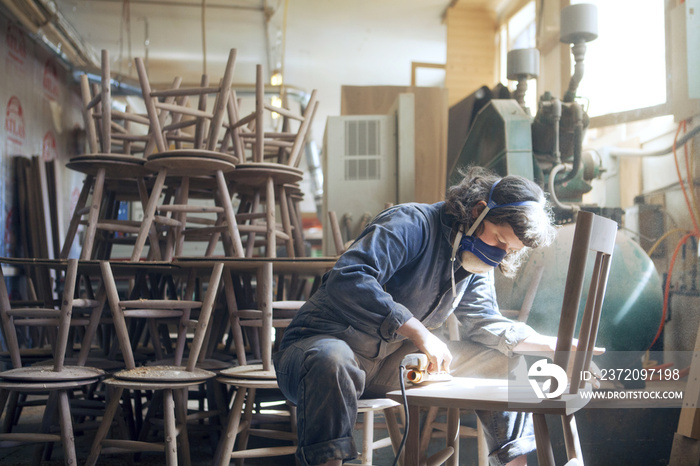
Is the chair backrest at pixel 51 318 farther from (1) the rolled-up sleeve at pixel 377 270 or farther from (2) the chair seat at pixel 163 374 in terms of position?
(1) the rolled-up sleeve at pixel 377 270

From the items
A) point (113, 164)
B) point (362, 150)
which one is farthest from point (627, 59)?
point (113, 164)

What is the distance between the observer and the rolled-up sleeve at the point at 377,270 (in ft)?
5.74

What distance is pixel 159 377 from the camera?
8.91 ft

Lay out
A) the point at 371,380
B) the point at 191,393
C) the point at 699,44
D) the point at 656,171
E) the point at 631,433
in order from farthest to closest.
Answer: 1. the point at 191,393
2. the point at 656,171
3. the point at 699,44
4. the point at 631,433
5. the point at 371,380

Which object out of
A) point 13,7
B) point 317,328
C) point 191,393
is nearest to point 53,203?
point 13,7

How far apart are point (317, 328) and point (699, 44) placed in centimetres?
270

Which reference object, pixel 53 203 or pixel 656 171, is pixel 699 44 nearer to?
pixel 656 171

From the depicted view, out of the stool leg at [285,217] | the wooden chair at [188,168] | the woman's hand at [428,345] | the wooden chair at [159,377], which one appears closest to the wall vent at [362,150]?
the stool leg at [285,217]

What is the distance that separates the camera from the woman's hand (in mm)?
1683

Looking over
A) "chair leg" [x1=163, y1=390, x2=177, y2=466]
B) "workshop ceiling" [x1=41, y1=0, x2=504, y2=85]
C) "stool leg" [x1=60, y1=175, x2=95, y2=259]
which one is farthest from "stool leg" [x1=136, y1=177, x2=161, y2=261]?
"workshop ceiling" [x1=41, y1=0, x2=504, y2=85]

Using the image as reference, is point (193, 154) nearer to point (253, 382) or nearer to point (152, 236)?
point (152, 236)

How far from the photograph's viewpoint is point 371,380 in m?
2.03

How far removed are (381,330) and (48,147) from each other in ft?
20.5

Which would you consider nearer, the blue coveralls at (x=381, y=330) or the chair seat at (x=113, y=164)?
the blue coveralls at (x=381, y=330)
